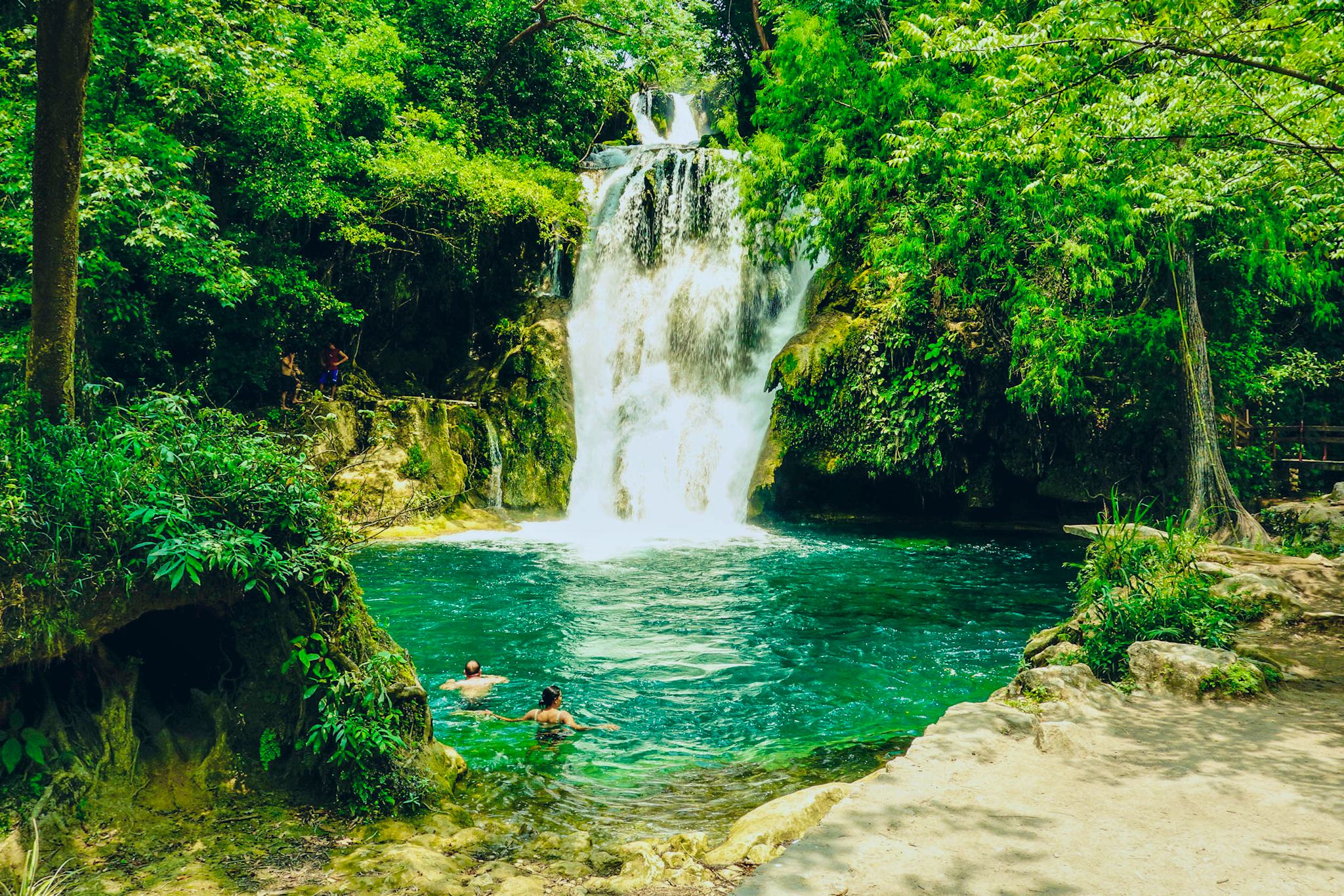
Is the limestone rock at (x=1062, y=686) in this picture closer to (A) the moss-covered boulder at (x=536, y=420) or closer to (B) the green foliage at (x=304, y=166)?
(B) the green foliage at (x=304, y=166)

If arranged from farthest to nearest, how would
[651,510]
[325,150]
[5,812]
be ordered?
[651,510]
[325,150]
[5,812]

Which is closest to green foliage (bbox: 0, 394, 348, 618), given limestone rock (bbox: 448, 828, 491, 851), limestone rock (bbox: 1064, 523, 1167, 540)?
limestone rock (bbox: 448, 828, 491, 851)

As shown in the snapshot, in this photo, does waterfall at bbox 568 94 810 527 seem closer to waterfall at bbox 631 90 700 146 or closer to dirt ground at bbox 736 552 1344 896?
waterfall at bbox 631 90 700 146

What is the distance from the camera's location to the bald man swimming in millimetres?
7035

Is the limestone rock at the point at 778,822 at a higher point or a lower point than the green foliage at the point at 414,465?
lower

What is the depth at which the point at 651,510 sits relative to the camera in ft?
55.0

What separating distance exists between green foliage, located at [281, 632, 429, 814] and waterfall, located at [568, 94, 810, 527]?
11777mm

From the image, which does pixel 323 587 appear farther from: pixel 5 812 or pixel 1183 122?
pixel 1183 122

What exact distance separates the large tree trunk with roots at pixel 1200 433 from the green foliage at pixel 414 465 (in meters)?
13.3

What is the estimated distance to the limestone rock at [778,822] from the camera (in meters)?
3.99

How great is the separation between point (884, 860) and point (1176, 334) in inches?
464

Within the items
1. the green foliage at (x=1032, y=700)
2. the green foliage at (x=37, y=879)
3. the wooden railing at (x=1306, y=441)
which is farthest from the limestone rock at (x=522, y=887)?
the wooden railing at (x=1306, y=441)

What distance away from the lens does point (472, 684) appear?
7.09 meters

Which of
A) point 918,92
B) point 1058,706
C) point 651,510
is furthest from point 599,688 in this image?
point 918,92
